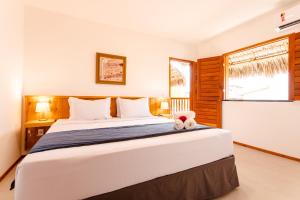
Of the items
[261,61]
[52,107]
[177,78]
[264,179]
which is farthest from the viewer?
[177,78]

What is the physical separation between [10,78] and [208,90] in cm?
404

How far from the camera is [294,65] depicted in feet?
8.50

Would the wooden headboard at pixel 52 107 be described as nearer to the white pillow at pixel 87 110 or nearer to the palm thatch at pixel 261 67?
the white pillow at pixel 87 110

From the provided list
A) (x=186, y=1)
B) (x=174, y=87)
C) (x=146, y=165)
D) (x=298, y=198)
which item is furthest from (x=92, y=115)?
(x=174, y=87)

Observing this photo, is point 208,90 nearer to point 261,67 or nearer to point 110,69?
point 261,67

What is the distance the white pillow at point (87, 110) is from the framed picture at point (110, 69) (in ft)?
2.19

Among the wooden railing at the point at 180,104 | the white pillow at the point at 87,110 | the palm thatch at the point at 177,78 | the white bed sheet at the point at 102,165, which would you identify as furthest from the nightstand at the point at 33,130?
the palm thatch at the point at 177,78

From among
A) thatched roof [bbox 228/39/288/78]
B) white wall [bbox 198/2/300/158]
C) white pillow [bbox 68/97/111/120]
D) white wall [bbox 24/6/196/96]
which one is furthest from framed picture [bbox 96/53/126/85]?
thatched roof [bbox 228/39/288/78]

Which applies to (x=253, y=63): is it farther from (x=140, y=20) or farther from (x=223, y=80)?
(x=140, y=20)

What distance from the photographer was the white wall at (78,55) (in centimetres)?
276

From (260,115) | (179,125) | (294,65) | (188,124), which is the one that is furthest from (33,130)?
(294,65)

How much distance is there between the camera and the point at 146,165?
128 cm

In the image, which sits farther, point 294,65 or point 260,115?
point 260,115

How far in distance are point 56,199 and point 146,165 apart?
0.65 metres
